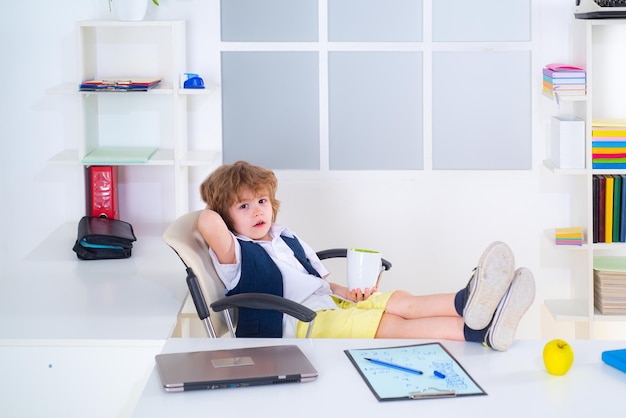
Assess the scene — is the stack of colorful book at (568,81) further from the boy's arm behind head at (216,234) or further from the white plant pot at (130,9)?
the white plant pot at (130,9)

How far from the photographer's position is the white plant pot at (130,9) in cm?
385

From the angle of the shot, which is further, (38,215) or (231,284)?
(38,215)

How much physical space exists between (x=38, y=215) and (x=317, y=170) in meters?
1.26

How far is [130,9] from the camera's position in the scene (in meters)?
3.85

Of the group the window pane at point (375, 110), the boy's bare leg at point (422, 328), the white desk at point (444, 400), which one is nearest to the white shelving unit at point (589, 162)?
the window pane at point (375, 110)

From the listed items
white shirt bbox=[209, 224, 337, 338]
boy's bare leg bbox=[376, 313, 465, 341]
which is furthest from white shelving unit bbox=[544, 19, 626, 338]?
boy's bare leg bbox=[376, 313, 465, 341]

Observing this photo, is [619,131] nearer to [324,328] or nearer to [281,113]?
[281,113]

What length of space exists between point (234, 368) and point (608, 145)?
2.33 metres

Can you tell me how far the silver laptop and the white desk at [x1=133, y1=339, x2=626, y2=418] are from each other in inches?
0.8

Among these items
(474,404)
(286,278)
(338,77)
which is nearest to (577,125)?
(338,77)

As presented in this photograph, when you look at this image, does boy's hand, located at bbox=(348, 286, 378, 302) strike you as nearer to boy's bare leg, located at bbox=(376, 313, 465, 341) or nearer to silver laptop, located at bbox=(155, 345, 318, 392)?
boy's bare leg, located at bbox=(376, 313, 465, 341)

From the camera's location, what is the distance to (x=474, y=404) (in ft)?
6.76

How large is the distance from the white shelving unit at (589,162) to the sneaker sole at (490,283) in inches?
61.2

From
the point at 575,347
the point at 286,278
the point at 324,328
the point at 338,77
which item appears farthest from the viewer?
the point at 338,77
